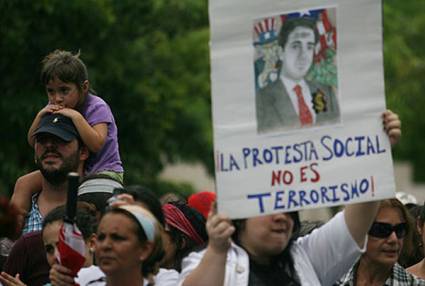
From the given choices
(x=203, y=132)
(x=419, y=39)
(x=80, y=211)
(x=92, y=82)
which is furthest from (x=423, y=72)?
(x=80, y=211)

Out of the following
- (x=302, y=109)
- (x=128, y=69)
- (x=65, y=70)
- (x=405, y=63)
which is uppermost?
(x=405, y=63)

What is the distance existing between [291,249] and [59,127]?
6.83 ft

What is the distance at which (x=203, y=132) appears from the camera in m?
25.3

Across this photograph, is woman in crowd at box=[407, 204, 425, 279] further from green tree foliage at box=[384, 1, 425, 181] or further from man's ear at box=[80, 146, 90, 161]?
green tree foliage at box=[384, 1, 425, 181]

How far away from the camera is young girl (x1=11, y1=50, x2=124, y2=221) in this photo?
970 cm

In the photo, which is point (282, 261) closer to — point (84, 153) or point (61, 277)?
point (61, 277)

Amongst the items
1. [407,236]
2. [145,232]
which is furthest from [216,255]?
[407,236]

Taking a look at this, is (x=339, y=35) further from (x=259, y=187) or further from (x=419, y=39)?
(x=419, y=39)

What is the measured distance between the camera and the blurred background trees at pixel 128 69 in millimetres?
18703

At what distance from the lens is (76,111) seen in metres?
9.62

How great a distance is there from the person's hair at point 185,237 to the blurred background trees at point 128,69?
884 cm

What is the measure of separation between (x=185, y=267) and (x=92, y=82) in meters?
11.1

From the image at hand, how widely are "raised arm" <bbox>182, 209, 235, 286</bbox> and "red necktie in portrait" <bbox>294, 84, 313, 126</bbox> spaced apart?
623 mm

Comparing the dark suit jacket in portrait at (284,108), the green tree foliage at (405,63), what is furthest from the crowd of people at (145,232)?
the green tree foliage at (405,63)
